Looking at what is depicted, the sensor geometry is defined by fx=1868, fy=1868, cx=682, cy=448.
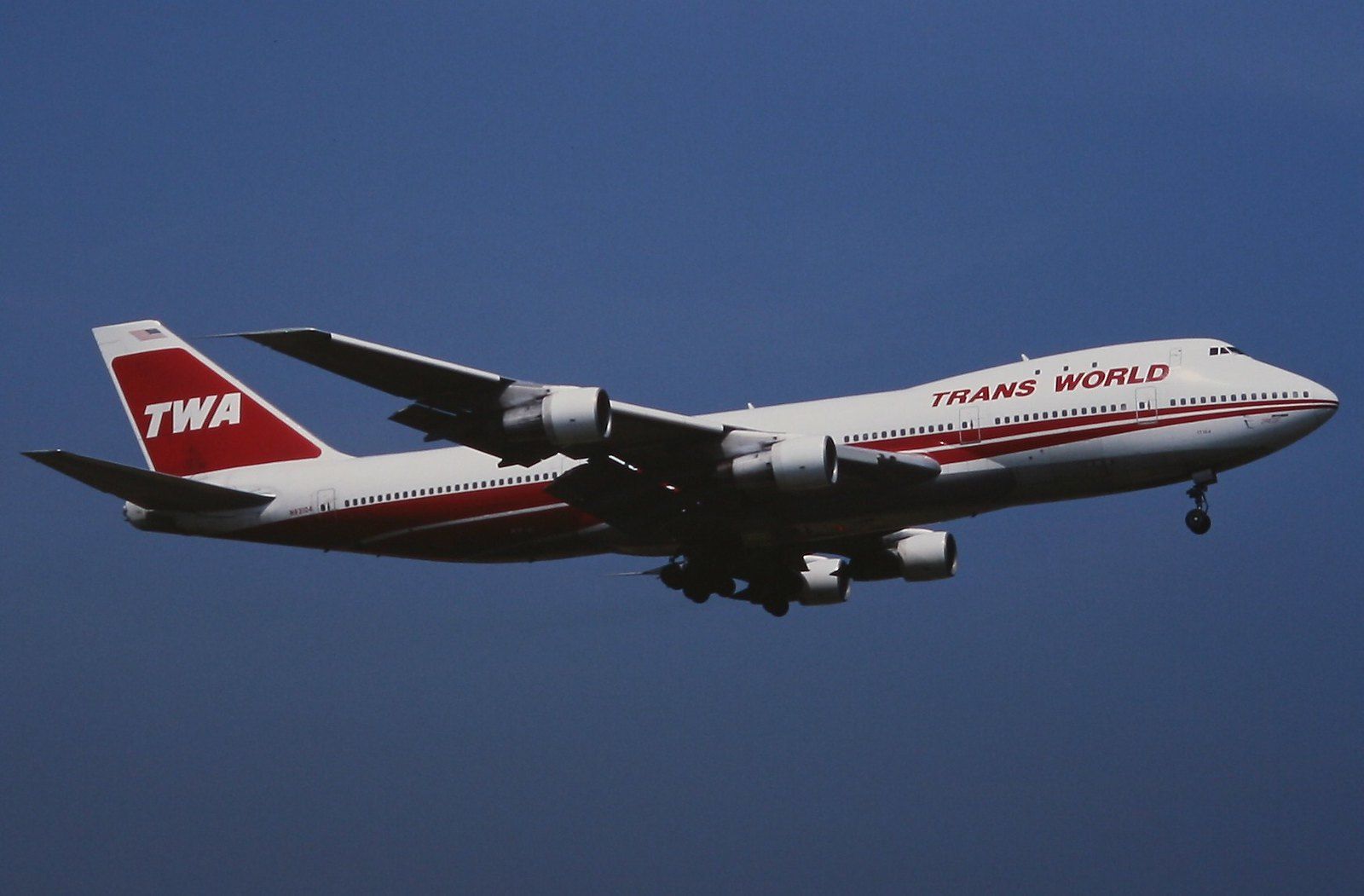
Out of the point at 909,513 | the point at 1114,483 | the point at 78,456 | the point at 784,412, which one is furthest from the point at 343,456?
the point at 1114,483

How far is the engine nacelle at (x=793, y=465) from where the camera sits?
A: 3650cm

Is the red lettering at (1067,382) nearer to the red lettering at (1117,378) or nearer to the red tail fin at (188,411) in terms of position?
the red lettering at (1117,378)

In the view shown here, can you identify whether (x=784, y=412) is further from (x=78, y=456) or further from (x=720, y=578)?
(x=78, y=456)

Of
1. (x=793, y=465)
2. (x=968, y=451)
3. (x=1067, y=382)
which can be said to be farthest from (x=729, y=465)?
(x=1067, y=382)

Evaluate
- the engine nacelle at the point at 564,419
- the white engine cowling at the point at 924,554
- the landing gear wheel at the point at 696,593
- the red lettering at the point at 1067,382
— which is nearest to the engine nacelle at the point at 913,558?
the white engine cowling at the point at 924,554

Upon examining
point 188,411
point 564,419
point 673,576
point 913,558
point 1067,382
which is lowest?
point 673,576

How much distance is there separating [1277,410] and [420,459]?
18.4 meters

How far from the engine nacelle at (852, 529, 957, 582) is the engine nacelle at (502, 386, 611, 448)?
11.0m

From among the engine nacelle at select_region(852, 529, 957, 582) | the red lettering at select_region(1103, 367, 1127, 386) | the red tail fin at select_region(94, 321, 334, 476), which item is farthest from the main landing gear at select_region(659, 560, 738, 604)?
the red lettering at select_region(1103, 367, 1127, 386)

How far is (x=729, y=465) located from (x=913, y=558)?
816cm

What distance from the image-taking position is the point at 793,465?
120ft

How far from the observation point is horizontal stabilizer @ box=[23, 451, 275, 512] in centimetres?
3828

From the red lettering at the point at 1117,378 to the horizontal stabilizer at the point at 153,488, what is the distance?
18.9 meters

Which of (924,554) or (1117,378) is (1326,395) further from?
(924,554)
